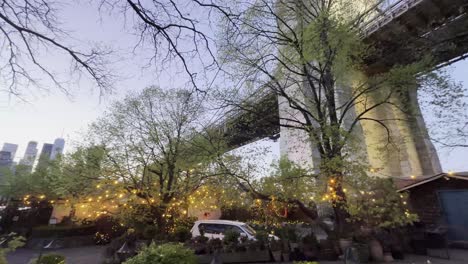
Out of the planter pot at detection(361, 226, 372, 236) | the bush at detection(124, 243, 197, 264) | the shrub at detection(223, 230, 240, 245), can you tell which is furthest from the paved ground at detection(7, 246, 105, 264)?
the planter pot at detection(361, 226, 372, 236)

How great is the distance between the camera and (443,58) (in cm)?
1055

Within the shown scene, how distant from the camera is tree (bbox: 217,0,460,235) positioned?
8516 millimetres

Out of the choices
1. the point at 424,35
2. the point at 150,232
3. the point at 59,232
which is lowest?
the point at 59,232

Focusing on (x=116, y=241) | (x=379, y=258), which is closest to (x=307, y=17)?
(x=379, y=258)

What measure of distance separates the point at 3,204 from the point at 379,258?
29900 millimetres

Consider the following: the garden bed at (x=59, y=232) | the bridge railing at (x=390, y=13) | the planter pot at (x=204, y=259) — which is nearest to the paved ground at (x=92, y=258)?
the garden bed at (x=59, y=232)

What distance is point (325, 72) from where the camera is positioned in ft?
33.3

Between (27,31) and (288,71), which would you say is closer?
(27,31)

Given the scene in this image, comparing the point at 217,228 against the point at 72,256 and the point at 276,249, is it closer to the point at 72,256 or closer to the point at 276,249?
the point at 276,249

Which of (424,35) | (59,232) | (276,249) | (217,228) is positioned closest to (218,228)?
(217,228)

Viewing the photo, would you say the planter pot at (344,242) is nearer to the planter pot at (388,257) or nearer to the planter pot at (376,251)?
the planter pot at (376,251)

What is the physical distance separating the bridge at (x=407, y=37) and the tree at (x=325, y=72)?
1240 mm

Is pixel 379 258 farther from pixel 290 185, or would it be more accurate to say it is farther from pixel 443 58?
pixel 443 58

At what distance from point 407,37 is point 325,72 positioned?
6505 mm
